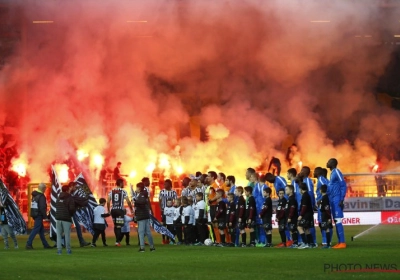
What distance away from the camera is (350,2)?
3086cm

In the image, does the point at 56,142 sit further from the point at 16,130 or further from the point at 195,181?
the point at 195,181

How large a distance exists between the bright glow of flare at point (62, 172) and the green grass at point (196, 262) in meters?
15.3

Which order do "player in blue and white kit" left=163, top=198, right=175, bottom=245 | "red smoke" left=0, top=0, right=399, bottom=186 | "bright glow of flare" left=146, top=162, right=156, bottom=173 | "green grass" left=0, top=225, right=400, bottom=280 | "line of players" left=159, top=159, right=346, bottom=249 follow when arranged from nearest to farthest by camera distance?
"green grass" left=0, top=225, right=400, bottom=280 → "line of players" left=159, top=159, right=346, bottom=249 → "player in blue and white kit" left=163, top=198, right=175, bottom=245 → "red smoke" left=0, top=0, right=399, bottom=186 → "bright glow of flare" left=146, top=162, right=156, bottom=173

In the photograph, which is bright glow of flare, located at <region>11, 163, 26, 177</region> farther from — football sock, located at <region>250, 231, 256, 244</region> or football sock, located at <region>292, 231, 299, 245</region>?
football sock, located at <region>292, 231, 299, 245</region>

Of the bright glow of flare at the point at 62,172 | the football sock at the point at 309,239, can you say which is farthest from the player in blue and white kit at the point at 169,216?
the bright glow of flare at the point at 62,172

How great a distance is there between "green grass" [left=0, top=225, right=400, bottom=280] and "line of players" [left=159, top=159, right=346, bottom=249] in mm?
797

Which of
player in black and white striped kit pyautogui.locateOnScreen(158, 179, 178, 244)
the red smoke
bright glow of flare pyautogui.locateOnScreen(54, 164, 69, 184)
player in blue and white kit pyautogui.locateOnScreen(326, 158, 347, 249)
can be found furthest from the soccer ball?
bright glow of flare pyautogui.locateOnScreen(54, 164, 69, 184)

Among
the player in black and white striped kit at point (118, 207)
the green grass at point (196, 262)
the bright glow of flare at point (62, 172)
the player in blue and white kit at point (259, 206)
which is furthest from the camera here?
the bright glow of flare at point (62, 172)

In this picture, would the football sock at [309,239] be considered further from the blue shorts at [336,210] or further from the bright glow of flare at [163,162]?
the bright glow of flare at [163,162]

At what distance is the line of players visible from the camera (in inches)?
687

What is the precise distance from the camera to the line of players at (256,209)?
17453 mm

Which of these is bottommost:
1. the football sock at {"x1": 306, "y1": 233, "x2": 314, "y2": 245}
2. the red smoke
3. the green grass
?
the green grass

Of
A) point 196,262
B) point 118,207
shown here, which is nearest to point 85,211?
point 118,207

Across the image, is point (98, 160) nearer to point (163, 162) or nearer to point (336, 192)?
point (163, 162)
